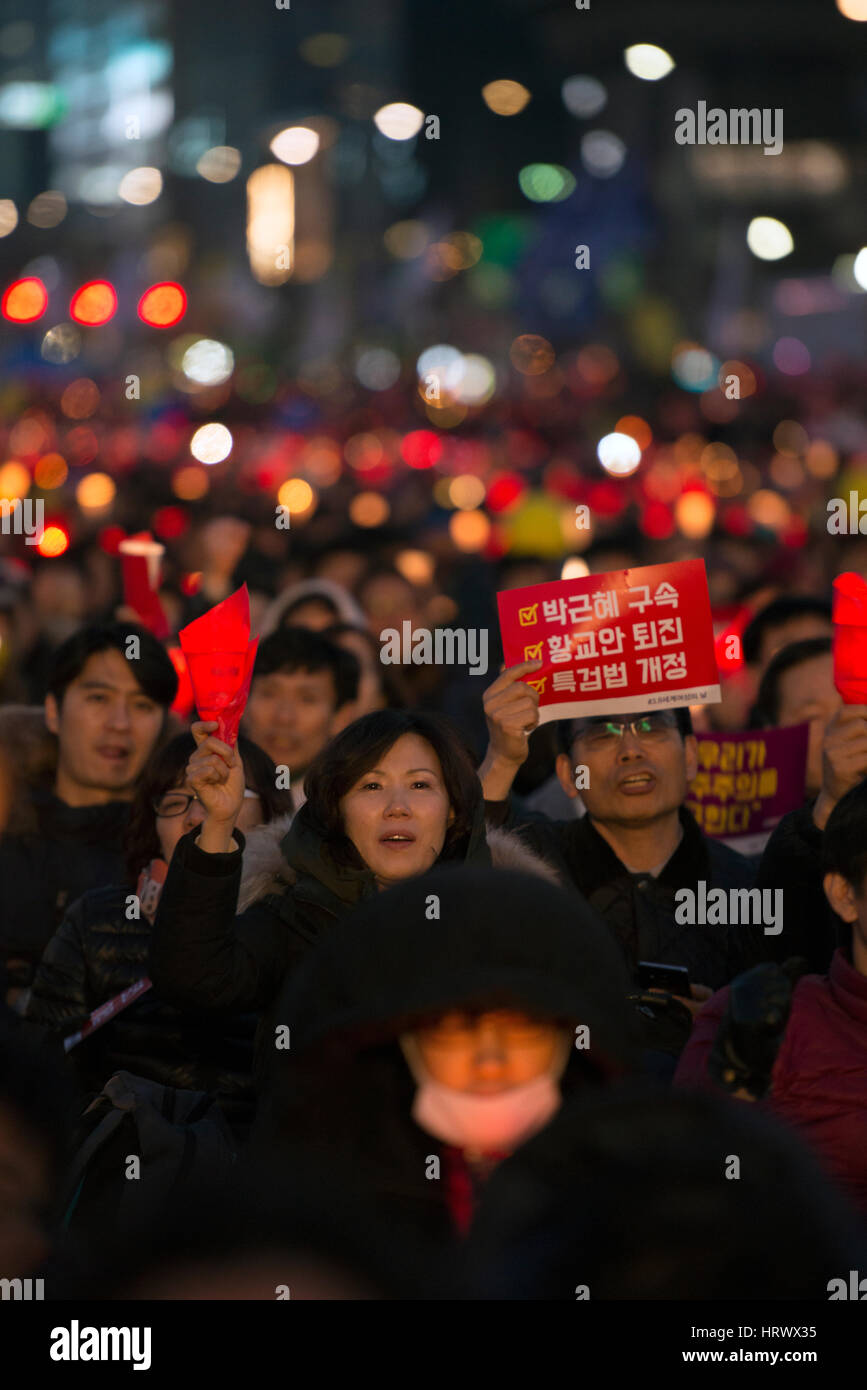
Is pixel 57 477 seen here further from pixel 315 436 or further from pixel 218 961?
pixel 218 961

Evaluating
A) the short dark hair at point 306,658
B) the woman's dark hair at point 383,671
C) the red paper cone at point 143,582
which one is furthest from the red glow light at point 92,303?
the short dark hair at point 306,658

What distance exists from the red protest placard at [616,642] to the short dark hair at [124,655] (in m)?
1.60

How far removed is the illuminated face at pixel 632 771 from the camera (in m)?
5.13

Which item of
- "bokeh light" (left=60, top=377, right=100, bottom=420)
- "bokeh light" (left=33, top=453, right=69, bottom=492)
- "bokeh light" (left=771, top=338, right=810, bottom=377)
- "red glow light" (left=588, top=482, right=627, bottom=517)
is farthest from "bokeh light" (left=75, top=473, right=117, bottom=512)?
"bokeh light" (left=771, top=338, right=810, bottom=377)

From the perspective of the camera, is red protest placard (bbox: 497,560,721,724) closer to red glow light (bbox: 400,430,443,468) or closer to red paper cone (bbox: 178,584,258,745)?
red paper cone (bbox: 178,584,258,745)

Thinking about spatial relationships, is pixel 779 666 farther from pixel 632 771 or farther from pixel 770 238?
pixel 770 238

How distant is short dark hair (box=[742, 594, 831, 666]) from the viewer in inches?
290

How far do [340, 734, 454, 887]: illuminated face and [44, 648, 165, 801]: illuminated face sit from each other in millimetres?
1930

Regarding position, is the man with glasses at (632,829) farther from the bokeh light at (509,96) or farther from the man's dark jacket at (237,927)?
the bokeh light at (509,96)

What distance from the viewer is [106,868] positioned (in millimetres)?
5824

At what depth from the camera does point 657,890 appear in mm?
5074

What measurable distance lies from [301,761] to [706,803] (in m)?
1.33

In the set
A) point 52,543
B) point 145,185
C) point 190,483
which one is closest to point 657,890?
point 52,543

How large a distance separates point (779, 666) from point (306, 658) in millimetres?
1535
